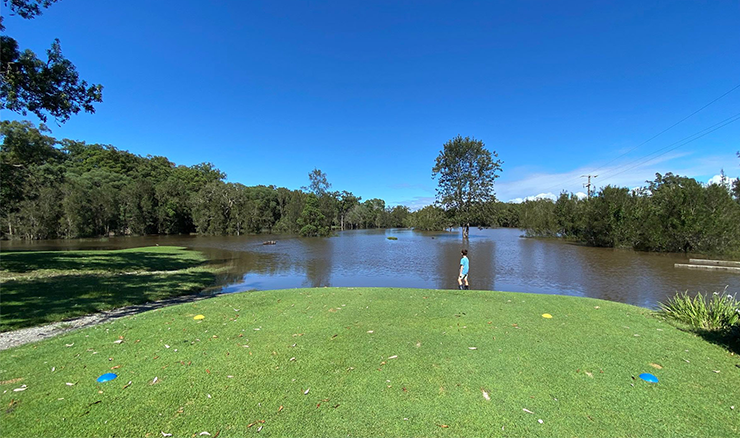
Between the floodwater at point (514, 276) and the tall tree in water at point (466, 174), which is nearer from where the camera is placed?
the floodwater at point (514, 276)

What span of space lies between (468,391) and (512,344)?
1.82m

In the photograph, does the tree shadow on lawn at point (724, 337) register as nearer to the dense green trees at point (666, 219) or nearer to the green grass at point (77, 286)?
the green grass at point (77, 286)

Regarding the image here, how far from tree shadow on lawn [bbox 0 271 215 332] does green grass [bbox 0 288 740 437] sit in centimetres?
341

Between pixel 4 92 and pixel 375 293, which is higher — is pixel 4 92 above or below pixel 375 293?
above

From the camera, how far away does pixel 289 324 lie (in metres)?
6.11

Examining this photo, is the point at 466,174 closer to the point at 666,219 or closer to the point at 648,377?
the point at 666,219

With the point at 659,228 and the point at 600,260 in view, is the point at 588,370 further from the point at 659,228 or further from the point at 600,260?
the point at 659,228

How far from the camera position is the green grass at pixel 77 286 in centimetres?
795

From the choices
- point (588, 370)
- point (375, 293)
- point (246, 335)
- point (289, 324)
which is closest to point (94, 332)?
point (246, 335)

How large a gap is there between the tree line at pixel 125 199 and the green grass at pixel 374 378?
2009 cm

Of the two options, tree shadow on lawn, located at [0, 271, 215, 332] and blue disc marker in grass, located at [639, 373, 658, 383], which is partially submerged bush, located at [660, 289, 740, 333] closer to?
blue disc marker in grass, located at [639, 373, 658, 383]

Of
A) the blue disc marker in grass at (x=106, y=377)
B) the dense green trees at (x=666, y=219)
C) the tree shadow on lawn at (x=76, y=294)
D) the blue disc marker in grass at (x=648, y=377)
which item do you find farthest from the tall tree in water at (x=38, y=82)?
the dense green trees at (x=666, y=219)

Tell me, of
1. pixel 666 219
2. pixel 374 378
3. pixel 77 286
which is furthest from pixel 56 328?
pixel 666 219

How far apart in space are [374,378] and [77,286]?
1256 centimetres
